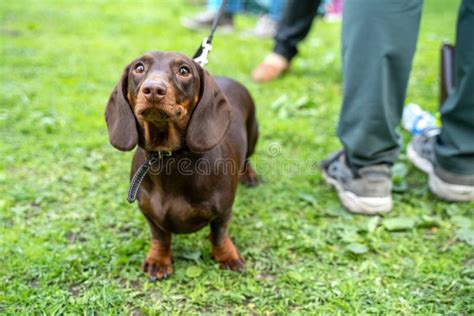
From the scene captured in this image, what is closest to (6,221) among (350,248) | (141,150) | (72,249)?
(72,249)

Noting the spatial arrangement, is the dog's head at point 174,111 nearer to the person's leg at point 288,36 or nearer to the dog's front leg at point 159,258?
the dog's front leg at point 159,258

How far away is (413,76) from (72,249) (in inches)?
142

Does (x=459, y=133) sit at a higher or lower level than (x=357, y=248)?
higher

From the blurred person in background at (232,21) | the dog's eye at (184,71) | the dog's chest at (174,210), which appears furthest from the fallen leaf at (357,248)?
the blurred person in background at (232,21)

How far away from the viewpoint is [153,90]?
1713mm

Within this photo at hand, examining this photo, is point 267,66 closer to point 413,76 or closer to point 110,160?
point 413,76

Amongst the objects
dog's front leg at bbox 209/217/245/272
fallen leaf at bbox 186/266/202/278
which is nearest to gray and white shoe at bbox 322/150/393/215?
dog's front leg at bbox 209/217/245/272

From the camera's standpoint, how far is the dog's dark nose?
1.71 metres

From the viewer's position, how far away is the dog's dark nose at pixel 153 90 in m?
1.71

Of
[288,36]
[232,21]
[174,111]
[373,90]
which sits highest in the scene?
[174,111]

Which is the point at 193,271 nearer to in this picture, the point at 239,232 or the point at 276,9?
the point at 239,232

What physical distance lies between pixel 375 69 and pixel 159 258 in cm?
132

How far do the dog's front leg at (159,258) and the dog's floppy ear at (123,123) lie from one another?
0.48 m

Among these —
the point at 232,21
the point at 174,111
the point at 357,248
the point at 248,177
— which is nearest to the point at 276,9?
the point at 232,21
